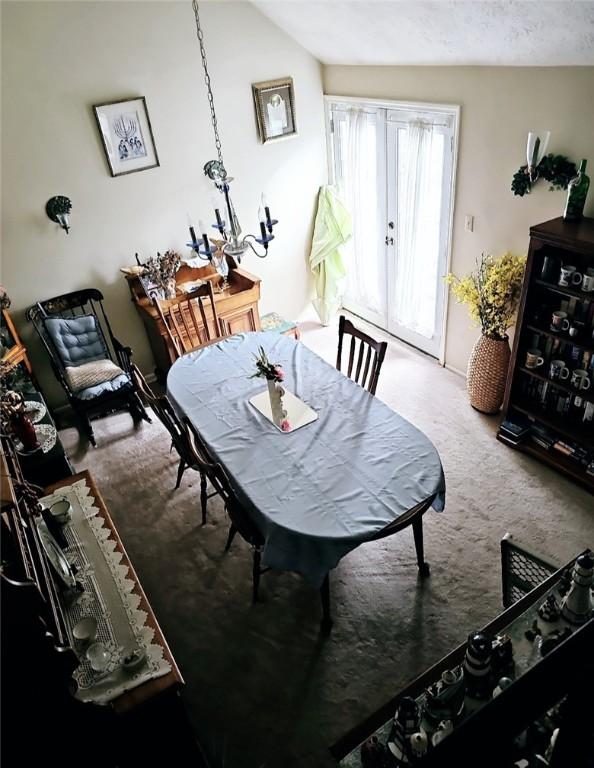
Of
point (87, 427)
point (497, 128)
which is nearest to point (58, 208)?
point (87, 427)

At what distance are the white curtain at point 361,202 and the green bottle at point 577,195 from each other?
1896mm

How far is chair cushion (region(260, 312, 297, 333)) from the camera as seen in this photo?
463cm

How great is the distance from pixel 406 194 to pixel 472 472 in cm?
226

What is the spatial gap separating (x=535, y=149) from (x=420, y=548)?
7.68 ft

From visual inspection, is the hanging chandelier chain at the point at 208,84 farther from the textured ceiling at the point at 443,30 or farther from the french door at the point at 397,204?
the french door at the point at 397,204

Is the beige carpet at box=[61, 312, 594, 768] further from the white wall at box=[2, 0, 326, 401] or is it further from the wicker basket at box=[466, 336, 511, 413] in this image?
the white wall at box=[2, 0, 326, 401]

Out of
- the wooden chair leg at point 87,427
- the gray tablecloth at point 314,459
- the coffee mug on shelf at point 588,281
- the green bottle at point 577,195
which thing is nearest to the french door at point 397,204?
the green bottle at point 577,195

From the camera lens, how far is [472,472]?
351 centimetres

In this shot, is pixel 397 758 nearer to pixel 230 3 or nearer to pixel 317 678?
pixel 317 678

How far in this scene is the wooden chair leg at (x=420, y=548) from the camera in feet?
8.84

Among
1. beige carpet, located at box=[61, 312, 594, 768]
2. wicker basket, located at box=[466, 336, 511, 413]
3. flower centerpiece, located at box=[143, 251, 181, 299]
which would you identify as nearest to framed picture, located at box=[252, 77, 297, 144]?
flower centerpiece, located at box=[143, 251, 181, 299]

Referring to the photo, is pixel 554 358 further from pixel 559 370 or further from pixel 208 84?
pixel 208 84

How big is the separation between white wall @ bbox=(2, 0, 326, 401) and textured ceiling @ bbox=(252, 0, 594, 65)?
50 centimetres

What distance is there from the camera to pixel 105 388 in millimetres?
3949
